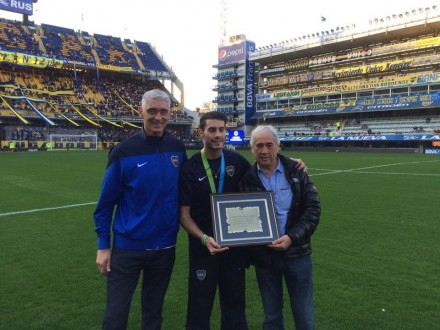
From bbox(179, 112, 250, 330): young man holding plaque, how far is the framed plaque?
267mm

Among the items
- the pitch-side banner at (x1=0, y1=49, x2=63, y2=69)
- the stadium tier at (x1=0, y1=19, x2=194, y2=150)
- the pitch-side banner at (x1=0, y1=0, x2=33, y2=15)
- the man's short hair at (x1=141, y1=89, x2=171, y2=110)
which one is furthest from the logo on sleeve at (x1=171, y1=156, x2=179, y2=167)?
the pitch-side banner at (x1=0, y1=0, x2=33, y2=15)

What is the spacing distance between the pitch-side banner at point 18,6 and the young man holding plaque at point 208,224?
70.6 metres

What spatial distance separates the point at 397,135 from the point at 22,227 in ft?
171

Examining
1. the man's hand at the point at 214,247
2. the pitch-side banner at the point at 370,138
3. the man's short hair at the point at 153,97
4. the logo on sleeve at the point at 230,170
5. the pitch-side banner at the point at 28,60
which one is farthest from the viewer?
the pitch-side banner at the point at 28,60

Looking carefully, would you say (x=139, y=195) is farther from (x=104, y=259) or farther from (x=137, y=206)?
(x=104, y=259)

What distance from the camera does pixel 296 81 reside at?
73.8m

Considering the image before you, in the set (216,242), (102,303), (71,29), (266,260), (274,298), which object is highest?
(71,29)

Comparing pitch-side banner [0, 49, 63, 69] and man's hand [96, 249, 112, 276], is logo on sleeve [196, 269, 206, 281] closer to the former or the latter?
man's hand [96, 249, 112, 276]

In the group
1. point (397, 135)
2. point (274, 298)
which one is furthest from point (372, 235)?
point (397, 135)

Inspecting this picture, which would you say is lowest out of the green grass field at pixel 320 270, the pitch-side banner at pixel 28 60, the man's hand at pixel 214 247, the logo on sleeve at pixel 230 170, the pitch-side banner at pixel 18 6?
the green grass field at pixel 320 270

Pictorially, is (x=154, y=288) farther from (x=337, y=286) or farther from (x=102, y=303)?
(x=337, y=286)

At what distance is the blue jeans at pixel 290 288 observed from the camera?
326 centimetres

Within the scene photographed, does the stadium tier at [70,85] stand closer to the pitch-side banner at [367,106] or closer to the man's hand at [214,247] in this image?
the pitch-side banner at [367,106]

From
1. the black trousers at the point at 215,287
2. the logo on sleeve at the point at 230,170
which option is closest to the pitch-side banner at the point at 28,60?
the logo on sleeve at the point at 230,170
